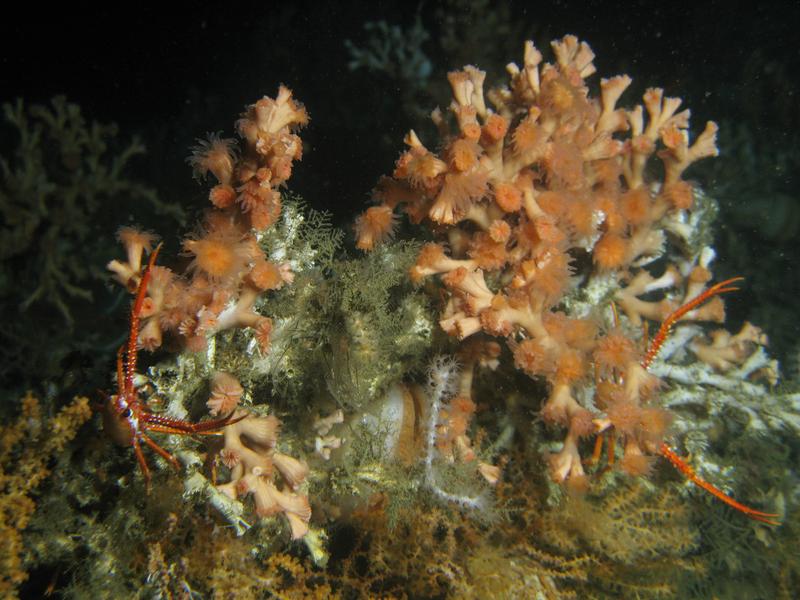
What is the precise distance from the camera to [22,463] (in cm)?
247

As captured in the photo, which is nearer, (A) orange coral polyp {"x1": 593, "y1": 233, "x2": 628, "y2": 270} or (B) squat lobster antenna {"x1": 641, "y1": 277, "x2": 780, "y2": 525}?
(B) squat lobster antenna {"x1": 641, "y1": 277, "x2": 780, "y2": 525}

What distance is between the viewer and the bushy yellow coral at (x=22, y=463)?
2.31m

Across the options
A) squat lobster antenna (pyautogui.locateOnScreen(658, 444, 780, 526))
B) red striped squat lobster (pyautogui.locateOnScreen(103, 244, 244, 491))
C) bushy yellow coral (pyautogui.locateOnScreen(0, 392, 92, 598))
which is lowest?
bushy yellow coral (pyautogui.locateOnScreen(0, 392, 92, 598))

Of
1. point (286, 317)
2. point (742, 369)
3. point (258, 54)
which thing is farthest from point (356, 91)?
point (742, 369)

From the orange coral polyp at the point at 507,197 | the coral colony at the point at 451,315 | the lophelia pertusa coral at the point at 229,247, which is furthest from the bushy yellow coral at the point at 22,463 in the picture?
the orange coral polyp at the point at 507,197

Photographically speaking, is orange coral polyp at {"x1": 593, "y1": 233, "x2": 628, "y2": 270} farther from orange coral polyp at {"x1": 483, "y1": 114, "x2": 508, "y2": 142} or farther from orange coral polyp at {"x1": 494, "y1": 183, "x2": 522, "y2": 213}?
orange coral polyp at {"x1": 483, "y1": 114, "x2": 508, "y2": 142}

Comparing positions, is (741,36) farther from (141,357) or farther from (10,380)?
(10,380)

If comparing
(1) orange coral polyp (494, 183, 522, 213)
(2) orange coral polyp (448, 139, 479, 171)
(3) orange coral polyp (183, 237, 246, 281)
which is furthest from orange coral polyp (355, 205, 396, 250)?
(3) orange coral polyp (183, 237, 246, 281)

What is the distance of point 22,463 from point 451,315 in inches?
99.1

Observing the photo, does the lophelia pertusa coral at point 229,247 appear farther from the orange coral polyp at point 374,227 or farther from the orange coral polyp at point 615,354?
the orange coral polyp at point 615,354

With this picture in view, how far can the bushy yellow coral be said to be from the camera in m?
2.31

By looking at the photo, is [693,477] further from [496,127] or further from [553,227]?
[496,127]

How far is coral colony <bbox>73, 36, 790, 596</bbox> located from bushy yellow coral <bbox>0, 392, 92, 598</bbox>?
22.6 inches

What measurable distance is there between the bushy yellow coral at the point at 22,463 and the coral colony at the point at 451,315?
0.57 meters
